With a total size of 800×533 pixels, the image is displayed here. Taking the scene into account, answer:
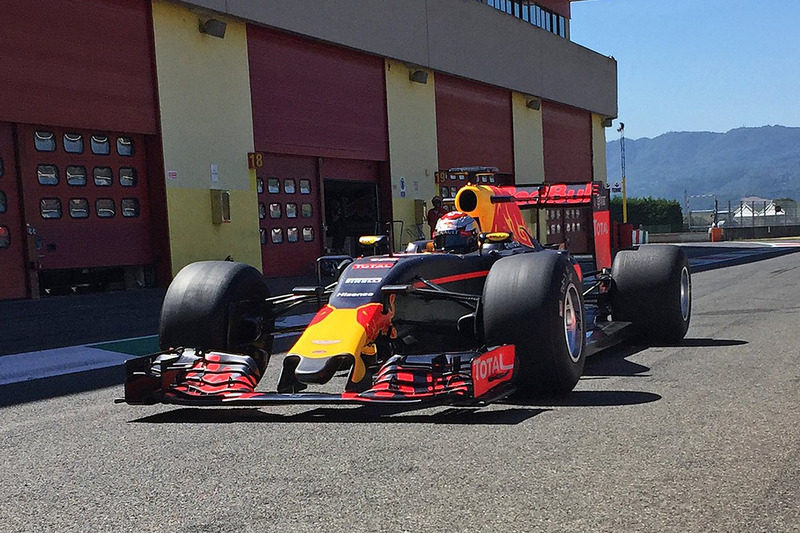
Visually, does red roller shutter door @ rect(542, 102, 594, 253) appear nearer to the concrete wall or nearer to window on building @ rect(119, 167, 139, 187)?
the concrete wall

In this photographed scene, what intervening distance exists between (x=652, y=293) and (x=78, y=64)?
459 inches

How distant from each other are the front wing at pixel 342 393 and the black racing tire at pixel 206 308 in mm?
297

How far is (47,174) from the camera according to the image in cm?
1515


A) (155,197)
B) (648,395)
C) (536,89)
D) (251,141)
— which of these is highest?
(536,89)

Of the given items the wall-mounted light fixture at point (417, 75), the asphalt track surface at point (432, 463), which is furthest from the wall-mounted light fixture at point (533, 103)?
the asphalt track surface at point (432, 463)

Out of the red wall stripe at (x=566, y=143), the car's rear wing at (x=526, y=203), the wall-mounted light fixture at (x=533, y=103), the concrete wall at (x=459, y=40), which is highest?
the concrete wall at (x=459, y=40)

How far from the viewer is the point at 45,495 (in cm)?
384

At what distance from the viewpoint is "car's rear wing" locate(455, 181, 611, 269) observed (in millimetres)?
8109

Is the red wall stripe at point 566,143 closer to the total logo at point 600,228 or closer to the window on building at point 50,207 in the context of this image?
the window on building at point 50,207

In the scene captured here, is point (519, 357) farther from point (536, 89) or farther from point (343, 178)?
point (536, 89)

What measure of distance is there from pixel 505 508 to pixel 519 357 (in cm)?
206

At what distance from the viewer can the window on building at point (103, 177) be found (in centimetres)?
1602

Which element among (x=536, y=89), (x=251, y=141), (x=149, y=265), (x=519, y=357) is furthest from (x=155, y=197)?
(x=536, y=89)

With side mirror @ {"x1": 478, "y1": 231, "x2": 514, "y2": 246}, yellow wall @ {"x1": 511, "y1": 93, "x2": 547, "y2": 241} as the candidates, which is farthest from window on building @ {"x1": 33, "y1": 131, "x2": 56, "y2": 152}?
yellow wall @ {"x1": 511, "y1": 93, "x2": 547, "y2": 241}
